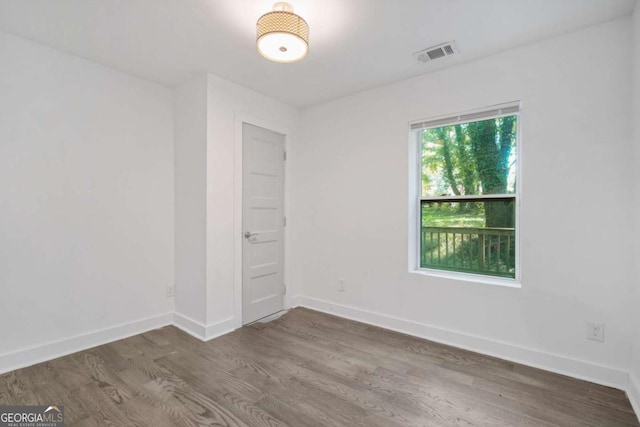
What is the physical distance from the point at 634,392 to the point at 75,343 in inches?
165

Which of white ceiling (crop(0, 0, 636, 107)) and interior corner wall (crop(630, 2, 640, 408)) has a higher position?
white ceiling (crop(0, 0, 636, 107))

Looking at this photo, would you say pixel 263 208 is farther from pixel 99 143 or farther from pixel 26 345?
pixel 26 345

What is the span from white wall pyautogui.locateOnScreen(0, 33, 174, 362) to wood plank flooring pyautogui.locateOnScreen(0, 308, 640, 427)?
44 cm

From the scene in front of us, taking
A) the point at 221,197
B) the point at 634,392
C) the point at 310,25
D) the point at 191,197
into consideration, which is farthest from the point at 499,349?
the point at 191,197

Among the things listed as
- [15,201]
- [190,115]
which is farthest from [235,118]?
[15,201]

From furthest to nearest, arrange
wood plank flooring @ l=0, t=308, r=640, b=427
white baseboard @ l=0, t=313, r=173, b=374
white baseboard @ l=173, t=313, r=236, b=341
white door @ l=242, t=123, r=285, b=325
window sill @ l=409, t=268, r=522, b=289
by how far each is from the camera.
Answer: white door @ l=242, t=123, r=285, b=325
white baseboard @ l=173, t=313, r=236, b=341
window sill @ l=409, t=268, r=522, b=289
white baseboard @ l=0, t=313, r=173, b=374
wood plank flooring @ l=0, t=308, r=640, b=427

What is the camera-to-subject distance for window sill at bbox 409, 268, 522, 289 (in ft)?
8.46

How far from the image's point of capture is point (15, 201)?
2.32m

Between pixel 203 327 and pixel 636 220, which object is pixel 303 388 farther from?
pixel 636 220

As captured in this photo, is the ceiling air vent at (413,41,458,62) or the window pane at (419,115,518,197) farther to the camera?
the window pane at (419,115,518,197)

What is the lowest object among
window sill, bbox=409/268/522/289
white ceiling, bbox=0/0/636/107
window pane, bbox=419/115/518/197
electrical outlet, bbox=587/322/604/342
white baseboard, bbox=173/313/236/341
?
white baseboard, bbox=173/313/236/341

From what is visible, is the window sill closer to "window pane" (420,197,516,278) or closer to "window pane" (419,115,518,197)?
"window pane" (420,197,516,278)

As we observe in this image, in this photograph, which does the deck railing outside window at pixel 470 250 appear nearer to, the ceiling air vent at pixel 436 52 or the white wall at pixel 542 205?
the white wall at pixel 542 205

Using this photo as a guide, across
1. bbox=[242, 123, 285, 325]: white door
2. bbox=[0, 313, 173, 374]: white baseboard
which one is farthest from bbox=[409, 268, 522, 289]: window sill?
bbox=[0, 313, 173, 374]: white baseboard
